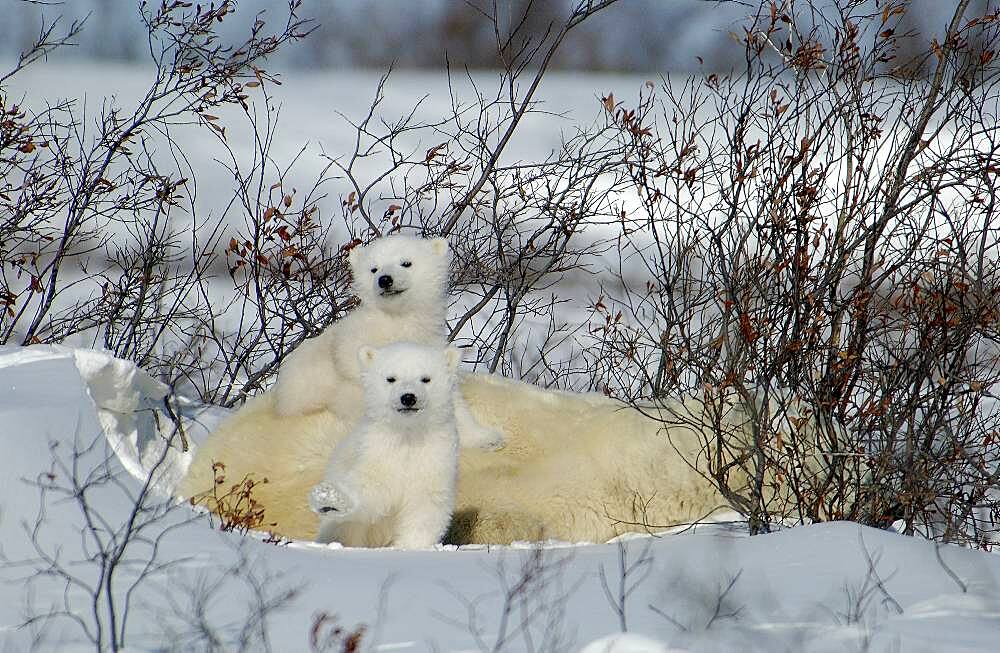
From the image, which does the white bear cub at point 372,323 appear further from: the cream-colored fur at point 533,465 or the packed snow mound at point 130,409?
the packed snow mound at point 130,409

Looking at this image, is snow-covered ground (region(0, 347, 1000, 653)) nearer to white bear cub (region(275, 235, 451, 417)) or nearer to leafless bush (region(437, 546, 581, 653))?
leafless bush (region(437, 546, 581, 653))

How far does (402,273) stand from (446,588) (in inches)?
76.9

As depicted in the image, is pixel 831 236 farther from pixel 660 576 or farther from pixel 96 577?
pixel 96 577

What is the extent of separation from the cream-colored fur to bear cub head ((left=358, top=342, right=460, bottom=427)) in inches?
24.5

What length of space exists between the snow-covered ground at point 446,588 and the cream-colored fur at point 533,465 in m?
0.80

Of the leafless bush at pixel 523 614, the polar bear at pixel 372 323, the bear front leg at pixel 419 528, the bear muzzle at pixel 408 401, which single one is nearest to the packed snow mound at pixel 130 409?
the polar bear at pixel 372 323

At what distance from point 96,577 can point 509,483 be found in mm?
1960

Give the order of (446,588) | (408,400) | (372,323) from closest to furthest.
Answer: (446,588) → (408,400) → (372,323)

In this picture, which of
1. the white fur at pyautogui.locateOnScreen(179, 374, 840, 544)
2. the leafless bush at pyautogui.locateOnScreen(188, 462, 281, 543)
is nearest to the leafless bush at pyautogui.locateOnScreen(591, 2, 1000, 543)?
the white fur at pyautogui.locateOnScreen(179, 374, 840, 544)

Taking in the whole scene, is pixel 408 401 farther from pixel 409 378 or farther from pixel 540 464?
pixel 540 464

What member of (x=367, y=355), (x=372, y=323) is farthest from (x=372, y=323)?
(x=367, y=355)

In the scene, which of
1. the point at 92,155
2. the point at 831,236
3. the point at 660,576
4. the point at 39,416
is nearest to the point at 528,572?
the point at 660,576

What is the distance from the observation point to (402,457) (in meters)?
3.70

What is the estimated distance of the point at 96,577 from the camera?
8.60ft
